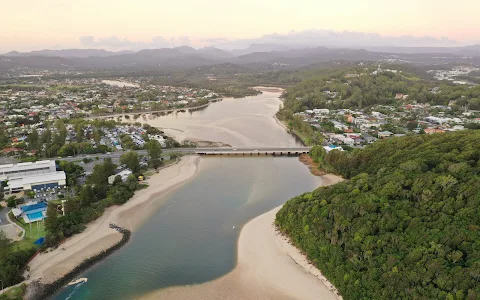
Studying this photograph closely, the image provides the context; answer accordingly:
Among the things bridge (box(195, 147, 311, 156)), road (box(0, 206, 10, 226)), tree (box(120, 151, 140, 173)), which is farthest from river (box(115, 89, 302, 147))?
road (box(0, 206, 10, 226))

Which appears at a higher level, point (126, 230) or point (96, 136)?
point (96, 136)

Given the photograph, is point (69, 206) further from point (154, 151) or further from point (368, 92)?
point (368, 92)

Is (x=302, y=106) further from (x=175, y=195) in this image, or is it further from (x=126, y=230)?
(x=126, y=230)

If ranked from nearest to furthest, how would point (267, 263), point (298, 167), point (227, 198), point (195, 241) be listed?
point (267, 263) < point (195, 241) < point (227, 198) < point (298, 167)

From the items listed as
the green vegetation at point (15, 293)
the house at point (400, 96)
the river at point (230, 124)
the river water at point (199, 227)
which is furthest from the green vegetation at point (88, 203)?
the house at point (400, 96)

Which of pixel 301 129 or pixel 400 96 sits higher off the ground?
pixel 400 96

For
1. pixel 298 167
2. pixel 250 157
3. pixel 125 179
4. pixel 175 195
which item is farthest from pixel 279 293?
pixel 250 157

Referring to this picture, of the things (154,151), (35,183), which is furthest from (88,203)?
(154,151)
